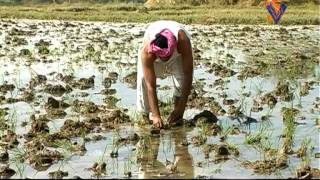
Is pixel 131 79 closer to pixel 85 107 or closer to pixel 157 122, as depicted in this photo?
pixel 85 107

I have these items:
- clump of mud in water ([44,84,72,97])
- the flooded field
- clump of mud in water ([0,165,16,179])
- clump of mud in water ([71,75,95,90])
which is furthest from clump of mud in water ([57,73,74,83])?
clump of mud in water ([0,165,16,179])

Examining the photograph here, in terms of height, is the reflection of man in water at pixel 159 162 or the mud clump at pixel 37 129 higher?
the mud clump at pixel 37 129

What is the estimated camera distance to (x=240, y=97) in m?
7.00

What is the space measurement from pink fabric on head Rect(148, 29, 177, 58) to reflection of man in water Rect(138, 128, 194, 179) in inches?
30.5

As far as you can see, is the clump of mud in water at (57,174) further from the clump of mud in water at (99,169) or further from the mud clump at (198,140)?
the mud clump at (198,140)

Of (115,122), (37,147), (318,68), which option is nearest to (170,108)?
(115,122)

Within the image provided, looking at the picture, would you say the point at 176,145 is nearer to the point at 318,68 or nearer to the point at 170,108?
the point at 170,108

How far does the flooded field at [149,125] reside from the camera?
4207 mm

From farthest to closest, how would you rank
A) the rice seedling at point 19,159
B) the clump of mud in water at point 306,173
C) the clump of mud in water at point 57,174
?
the rice seedling at point 19,159, the clump of mud in water at point 57,174, the clump of mud in water at point 306,173

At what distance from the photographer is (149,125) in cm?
556

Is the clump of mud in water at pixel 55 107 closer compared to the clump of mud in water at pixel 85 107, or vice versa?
the clump of mud in water at pixel 55 107

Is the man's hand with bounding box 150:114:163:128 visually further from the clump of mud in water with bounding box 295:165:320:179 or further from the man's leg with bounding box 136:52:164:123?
the clump of mud in water with bounding box 295:165:320:179

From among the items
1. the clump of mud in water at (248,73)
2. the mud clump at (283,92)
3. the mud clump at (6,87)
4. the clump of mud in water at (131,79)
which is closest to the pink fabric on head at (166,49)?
the mud clump at (283,92)

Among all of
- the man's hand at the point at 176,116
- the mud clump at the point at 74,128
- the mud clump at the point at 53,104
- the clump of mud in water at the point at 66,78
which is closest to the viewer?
A: the mud clump at the point at 74,128
